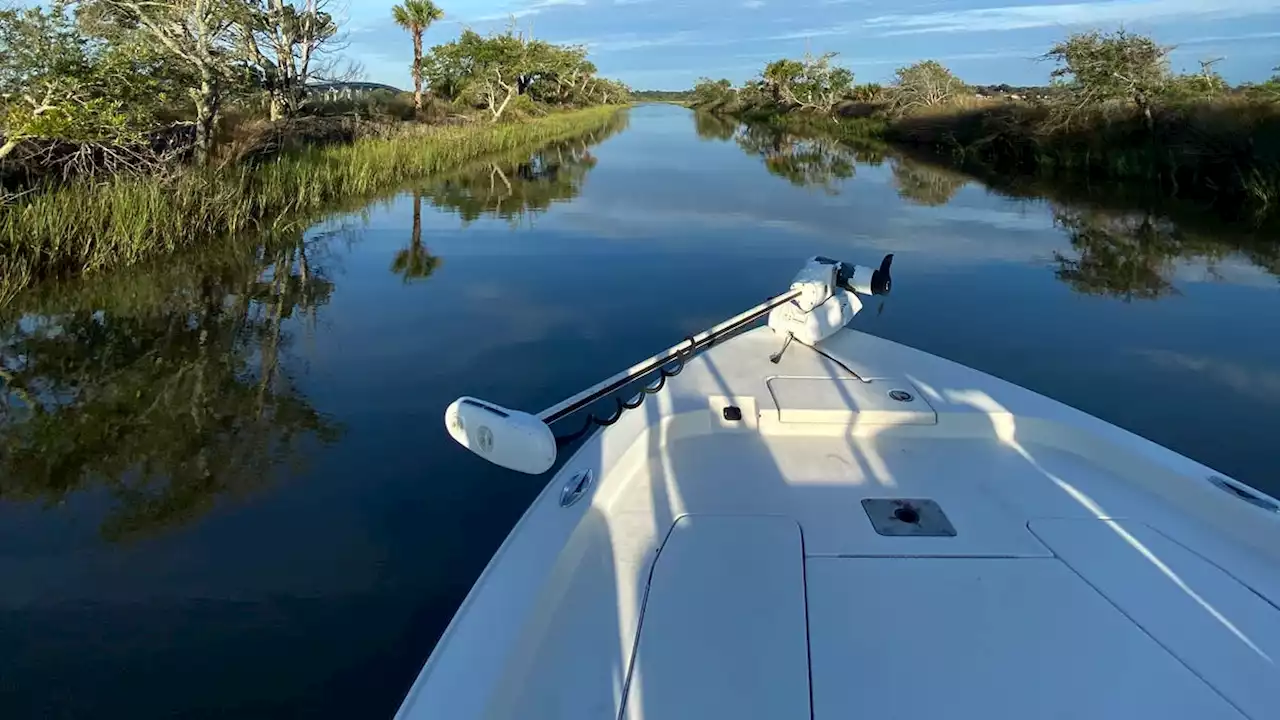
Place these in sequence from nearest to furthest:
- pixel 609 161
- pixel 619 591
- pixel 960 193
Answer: pixel 619 591 → pixel 960 193 → pixel 609 161

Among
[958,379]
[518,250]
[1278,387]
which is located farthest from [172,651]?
[518,250]

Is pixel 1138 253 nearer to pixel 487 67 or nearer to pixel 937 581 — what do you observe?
pixel 937 581

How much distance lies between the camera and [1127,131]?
1870 cm

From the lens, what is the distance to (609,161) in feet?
76.5

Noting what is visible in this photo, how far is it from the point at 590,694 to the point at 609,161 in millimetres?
22296

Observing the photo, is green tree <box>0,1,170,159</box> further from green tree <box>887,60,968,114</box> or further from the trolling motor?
green tree <box>887,60,968,114</box>

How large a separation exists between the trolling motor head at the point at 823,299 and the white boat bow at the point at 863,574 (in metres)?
0.68

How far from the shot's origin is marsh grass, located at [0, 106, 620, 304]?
764 cm

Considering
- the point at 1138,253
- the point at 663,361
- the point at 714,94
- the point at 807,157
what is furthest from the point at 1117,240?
the point at 714,94

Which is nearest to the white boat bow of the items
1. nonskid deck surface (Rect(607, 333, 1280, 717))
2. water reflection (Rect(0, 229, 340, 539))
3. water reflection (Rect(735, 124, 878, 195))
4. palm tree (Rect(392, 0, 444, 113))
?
nonskid deck surface (Rect(607, 333, 1280, 717))

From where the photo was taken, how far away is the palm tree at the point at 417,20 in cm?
2931

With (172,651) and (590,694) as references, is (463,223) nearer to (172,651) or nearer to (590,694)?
(172,651)

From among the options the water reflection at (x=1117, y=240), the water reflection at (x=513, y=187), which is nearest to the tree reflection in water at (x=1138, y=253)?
the water reflection at (x=1117, y=240)

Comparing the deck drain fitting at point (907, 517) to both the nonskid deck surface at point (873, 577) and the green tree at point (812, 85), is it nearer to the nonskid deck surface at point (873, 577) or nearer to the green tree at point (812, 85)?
the nonskid deck surface at point (873, 577)
